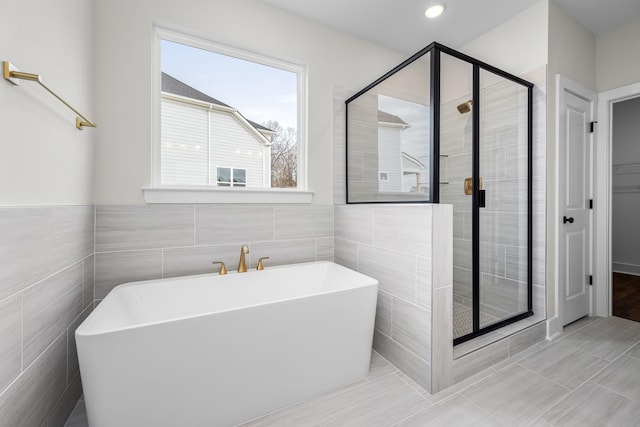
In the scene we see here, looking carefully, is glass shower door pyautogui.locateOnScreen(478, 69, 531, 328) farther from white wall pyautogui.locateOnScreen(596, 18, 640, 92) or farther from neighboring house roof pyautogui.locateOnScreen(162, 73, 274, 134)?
neighboring house roof pyautogui.locateOnScreen(162, 73, 274, 134)

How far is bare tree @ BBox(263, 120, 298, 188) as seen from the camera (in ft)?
7.33

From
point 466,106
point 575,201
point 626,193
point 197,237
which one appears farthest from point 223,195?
point 626,193

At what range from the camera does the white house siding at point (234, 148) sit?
2033 millimetres

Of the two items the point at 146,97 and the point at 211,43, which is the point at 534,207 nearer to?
the point at 211,43

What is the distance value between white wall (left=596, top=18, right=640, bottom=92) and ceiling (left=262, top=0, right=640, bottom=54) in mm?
83

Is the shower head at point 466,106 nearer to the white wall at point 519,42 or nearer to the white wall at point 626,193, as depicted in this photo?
the white wall at point 519,42

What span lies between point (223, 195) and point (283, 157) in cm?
60

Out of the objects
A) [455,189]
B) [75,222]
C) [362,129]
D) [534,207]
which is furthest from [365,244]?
[75,222]

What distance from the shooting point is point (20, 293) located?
3.11 feet

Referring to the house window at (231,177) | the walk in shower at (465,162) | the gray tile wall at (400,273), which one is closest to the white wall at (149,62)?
the walk in shower at (465,162)

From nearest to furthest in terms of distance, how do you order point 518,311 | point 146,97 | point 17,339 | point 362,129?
point 17,339 < point 146,97 < point 518,311 < point 362,129

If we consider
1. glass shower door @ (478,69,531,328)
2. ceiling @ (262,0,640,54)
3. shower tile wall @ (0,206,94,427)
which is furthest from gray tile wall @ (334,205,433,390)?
shower tile wall @ (0,206,94,427)

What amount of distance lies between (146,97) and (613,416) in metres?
3.11

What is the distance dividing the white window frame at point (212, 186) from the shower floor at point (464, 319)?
54.8 inches
